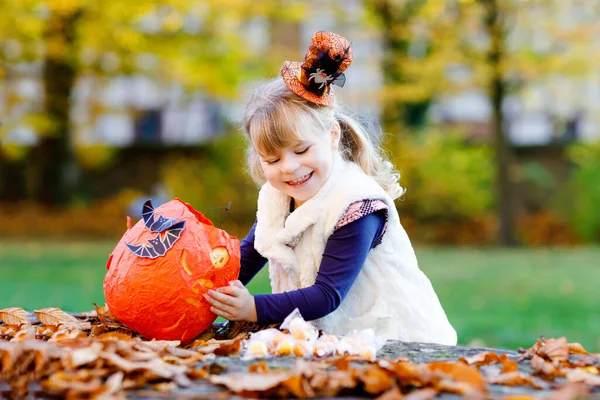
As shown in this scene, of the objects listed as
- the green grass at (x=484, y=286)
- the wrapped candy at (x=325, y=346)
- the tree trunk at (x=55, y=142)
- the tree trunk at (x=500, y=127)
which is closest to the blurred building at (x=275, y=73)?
the tree trunk at (x=55, y=142)

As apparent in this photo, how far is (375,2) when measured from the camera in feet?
45.5

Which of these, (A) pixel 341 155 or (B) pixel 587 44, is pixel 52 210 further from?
(A) pixel 341 155

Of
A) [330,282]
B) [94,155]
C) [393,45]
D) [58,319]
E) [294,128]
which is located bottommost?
[58,319]

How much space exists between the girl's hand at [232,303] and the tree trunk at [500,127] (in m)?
9.74

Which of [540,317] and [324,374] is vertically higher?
[324,374]

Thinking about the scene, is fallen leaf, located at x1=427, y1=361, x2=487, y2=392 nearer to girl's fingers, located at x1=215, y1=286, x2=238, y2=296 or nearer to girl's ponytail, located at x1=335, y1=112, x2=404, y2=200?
girl's fingers, located at x1=215, y1=286, x2=238, y2=296

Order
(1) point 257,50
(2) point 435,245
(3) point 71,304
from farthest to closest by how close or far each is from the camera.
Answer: (1) point 257,50
(2) point 435,245
(3) point 71,304

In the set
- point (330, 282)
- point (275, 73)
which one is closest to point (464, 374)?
point (330, 282)

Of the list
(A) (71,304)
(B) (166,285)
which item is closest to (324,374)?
(B) (166,285)

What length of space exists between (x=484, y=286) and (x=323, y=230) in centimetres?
560

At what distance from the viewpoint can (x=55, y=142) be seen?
1522 cm

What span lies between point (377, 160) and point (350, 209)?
479 mm

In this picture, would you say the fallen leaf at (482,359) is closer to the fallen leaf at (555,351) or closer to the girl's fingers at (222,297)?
the fallen leaf at (555,351)

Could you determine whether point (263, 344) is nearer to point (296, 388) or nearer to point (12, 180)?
point (296, 388)
